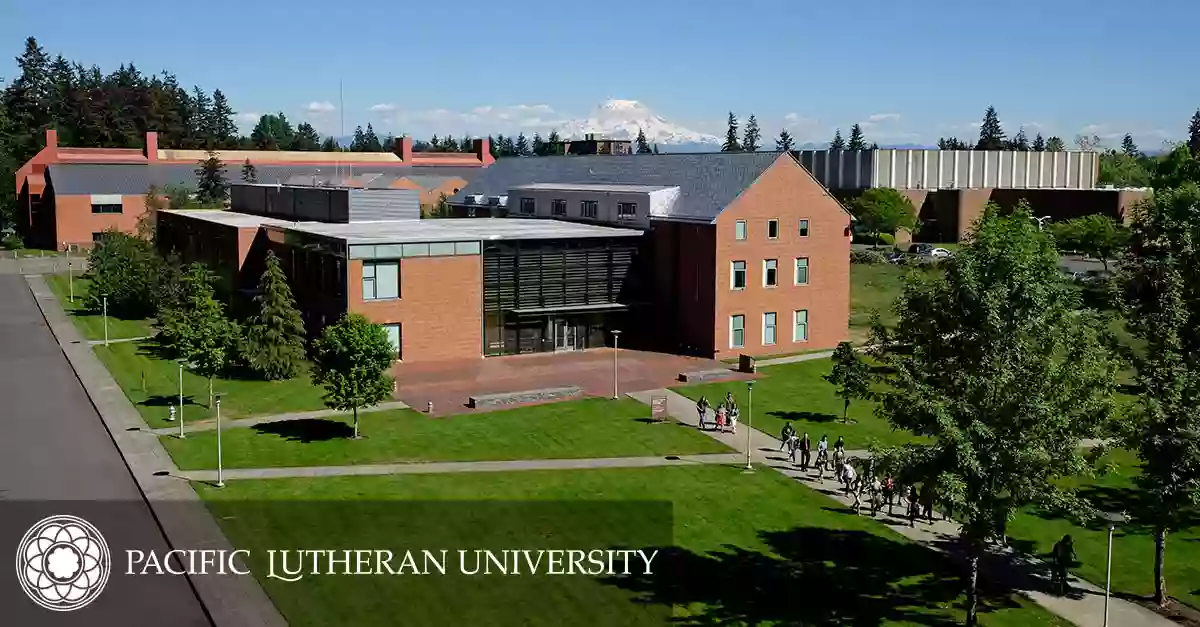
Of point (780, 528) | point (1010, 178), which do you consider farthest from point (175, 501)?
point (1010, 178)

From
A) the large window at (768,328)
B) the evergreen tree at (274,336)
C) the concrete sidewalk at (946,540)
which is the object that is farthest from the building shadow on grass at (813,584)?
the large window at (768,328)

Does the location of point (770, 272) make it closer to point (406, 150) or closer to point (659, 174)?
point (659, 174)

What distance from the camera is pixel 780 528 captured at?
28.2m

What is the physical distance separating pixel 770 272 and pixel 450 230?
16749 mm

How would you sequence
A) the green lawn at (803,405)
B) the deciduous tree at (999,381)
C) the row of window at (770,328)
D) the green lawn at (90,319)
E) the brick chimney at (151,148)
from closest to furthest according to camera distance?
the deciduous tree at (999,381) → the green lawn at (803,405) → the row of window at (770,328) → the green lawn at (90,319) → the brick chimney at (151,148)

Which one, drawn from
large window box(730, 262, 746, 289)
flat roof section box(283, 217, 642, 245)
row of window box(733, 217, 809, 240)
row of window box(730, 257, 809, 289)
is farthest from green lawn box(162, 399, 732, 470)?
row of window box(733, 217, 809, 240)

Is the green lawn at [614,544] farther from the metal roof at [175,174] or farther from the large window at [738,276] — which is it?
the metal roof at [175,174]

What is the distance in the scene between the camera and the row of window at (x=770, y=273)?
5269 centimetres

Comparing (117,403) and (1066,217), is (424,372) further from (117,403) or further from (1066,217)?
(1066,217)

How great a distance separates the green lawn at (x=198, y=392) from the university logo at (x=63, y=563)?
11440 millimetres

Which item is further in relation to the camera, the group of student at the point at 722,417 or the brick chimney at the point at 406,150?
the brick chimney at the point at 406,150

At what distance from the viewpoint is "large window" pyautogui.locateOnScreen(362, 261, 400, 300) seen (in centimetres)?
4822

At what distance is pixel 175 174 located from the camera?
115m
